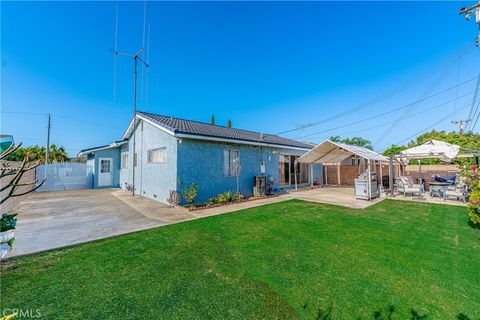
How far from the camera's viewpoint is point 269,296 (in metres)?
3.08

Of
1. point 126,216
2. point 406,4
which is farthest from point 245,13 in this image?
point 126,216

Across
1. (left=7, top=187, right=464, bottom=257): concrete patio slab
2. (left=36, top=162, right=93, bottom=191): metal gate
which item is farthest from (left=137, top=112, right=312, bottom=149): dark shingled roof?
(left=36, top=162, right=93, bottom=191): metal gate

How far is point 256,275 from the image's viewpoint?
142 inches

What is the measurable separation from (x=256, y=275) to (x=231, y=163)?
7.58 m

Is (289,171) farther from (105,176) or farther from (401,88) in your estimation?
(401,88)

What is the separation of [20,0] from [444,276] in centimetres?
1279

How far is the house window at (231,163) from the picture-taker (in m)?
10.6

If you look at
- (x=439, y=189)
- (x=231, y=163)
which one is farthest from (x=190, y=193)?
(x=439, y=189)

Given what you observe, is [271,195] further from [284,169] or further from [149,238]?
[149,238]

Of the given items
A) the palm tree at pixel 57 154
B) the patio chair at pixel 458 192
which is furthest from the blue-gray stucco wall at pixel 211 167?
the palm tree at pixel 57 154

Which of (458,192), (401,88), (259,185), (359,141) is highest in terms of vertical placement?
(401,88)

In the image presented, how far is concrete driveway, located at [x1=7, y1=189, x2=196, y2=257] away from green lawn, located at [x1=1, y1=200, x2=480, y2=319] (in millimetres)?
633

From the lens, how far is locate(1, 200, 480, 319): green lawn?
9.34 ft

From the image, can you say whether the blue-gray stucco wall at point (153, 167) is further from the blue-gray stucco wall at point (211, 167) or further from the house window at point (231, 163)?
the house window at point (231, 163)
